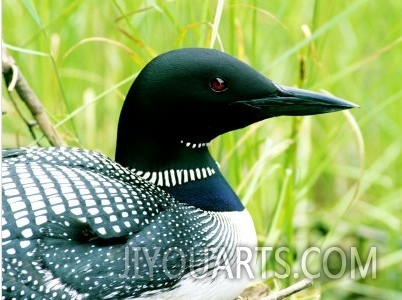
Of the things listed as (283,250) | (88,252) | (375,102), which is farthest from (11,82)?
(375,102)

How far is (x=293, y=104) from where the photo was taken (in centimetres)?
219

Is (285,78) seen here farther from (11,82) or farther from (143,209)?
(143,209)

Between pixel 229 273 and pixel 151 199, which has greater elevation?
pixel 151 199

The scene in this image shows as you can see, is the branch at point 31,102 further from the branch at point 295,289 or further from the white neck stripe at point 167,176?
the branch at point 295,289

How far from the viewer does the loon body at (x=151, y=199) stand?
2035 millimetres

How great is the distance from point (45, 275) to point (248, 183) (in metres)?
1.01

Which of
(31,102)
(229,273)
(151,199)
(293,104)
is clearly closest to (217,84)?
(293,104)

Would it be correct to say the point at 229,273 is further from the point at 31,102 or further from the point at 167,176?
the point at 31,102

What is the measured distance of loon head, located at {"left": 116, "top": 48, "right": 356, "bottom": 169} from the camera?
2.16 m

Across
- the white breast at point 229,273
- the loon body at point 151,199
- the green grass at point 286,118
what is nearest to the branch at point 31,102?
the green grass at point 286,118

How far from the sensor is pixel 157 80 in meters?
2.16

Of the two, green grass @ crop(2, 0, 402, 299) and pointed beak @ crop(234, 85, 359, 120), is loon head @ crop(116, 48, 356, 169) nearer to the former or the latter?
pointed beak @ crop(234, 85, 359, 120)

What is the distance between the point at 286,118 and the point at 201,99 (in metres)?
1.40

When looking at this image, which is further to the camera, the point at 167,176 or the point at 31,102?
the point at 31,102
